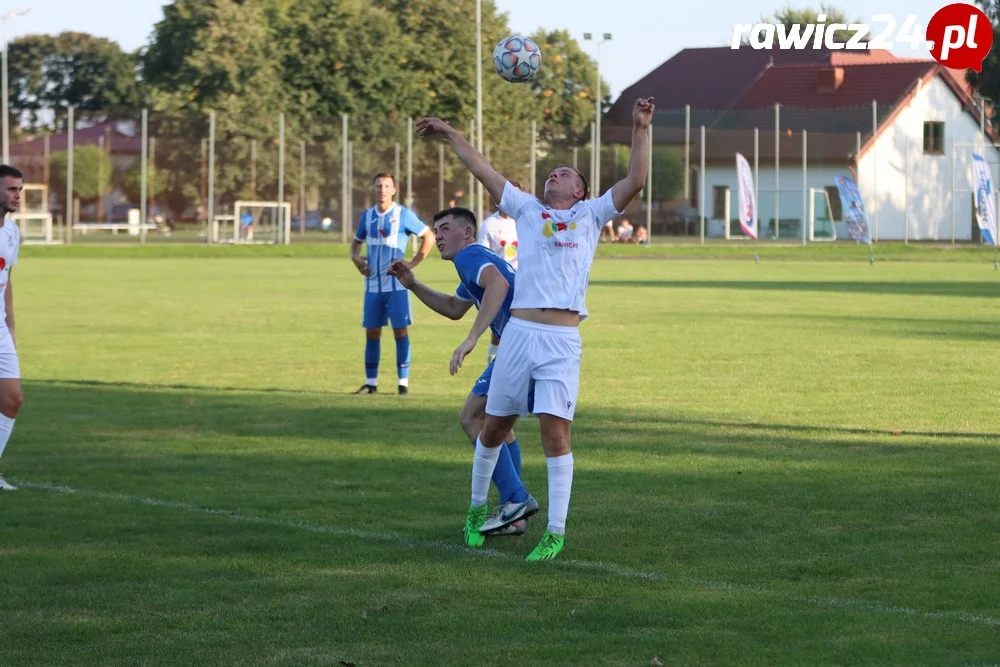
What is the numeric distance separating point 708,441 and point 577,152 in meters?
51.5

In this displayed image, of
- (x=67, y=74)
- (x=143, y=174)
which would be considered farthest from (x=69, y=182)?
(x=67, y=74)

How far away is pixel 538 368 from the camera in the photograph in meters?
7.65

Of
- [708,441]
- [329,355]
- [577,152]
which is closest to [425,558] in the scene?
[708,441]

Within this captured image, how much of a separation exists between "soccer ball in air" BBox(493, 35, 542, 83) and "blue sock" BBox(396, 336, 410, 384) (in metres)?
5.38

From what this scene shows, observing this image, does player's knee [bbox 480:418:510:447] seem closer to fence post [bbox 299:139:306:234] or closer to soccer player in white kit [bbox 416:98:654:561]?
soccer player in white kit [bbox 416:98:654:561]

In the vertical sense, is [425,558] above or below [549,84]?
below

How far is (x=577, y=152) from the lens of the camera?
62562 mm

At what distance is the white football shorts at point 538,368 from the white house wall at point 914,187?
60452mm

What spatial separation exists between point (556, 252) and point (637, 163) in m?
0.61

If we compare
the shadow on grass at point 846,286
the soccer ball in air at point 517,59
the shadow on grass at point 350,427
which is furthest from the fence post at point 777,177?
the soccer ball in air at point 517,59

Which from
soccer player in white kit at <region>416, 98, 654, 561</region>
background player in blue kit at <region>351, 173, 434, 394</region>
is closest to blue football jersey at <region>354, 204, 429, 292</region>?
background player in blue kit at <region>351, 173, 434, 394</region>

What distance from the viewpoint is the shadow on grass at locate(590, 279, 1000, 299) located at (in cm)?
3244

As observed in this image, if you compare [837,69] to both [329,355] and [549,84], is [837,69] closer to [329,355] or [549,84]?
[549,84]

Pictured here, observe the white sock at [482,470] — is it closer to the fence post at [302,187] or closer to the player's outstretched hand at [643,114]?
the player's outstretched hand at [643,114]
